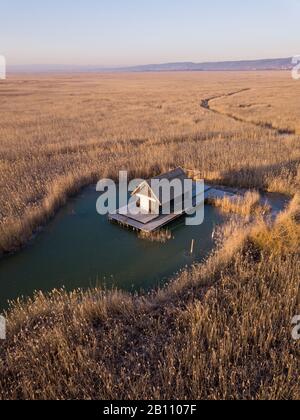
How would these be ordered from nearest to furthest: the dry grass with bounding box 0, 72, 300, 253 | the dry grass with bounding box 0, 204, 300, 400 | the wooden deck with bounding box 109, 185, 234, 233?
1. the dry grass with bounding box 0, 204, 300, 400
2. the wooden deck with bounding box 109, 185, 234, 233
3. the dry grass with bounding box 0, 72, 300, 253

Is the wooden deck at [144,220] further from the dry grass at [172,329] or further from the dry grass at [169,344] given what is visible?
the dry grass at [169,344]

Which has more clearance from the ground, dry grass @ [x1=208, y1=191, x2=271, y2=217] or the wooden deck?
dry grass @ [x1=208, y1=191, x2=271, y2=217]

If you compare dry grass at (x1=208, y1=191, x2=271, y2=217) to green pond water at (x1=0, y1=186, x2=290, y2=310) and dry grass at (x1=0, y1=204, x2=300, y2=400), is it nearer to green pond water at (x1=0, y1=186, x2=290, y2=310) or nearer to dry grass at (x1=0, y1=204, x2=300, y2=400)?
green pond water at (x1=0, y1=186, x2=290, y2=310)

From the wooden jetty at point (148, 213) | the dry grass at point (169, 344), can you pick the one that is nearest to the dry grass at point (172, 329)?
the dry grass at point (169, 344)

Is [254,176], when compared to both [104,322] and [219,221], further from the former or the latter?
[104,322]

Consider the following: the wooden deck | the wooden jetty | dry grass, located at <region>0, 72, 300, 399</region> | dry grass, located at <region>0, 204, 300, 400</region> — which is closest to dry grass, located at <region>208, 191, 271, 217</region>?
dry grass, located at <region>0, 72, 300, 399</region>

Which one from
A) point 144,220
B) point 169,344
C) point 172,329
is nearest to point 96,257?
point 144,220

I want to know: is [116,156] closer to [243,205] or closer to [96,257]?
[243,205]
